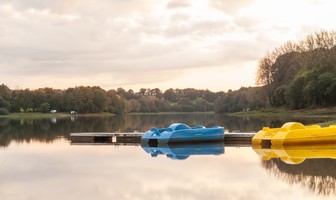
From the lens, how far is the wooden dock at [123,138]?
2839 cm

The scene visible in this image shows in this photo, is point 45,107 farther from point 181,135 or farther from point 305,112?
point 181,135

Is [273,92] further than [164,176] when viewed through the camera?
Yes

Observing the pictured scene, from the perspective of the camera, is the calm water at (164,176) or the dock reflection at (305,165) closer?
the calm water at (164,176)

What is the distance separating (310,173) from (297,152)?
5917mm

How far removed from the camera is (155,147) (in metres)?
26.4

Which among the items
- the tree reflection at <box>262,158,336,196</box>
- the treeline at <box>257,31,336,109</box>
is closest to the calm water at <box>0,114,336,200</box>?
the tree reflection at <box>262,158,336,196</box>

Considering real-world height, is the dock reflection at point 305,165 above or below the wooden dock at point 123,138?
below

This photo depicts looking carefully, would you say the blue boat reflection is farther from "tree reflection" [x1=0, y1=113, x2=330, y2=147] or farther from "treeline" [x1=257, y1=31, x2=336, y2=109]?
"treeline" [x1=257, y1=31, x2=336, y2=109]

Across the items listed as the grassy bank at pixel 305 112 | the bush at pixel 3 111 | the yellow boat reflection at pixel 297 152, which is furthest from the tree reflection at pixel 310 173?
the bush at pixel 3 111

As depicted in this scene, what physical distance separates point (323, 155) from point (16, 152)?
1460cm

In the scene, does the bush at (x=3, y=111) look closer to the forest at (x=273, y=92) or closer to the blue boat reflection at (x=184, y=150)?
the forest at (x=273, y=92)

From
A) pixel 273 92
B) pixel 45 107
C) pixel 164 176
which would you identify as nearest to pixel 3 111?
pixel 45 107

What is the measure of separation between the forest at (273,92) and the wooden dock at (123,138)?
41921mm

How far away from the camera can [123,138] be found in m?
30.9
